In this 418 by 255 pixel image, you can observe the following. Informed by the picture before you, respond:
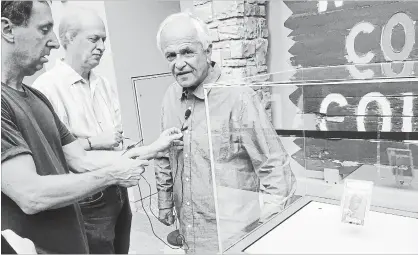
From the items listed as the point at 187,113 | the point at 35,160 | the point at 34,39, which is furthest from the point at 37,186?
the point at 187,113

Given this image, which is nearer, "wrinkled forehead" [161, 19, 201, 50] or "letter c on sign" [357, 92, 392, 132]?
"wrinkled forehead" [161, 19, 201, 50]

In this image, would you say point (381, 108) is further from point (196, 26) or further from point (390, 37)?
point (196, 26)

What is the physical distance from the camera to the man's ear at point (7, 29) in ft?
2.35

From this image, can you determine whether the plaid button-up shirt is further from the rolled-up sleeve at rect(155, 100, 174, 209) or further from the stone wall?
the stone wall

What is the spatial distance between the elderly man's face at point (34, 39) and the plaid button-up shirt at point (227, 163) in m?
0.52

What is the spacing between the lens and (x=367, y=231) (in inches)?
36.3

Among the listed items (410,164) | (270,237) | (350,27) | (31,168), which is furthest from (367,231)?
(350,27)

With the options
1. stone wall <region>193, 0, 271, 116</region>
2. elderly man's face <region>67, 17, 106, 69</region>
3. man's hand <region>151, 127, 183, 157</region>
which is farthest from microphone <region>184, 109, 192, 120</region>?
stone wall <region>193, 0, 271, 116</region>

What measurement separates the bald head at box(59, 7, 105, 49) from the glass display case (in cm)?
42

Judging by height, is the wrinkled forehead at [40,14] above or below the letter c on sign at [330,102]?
above

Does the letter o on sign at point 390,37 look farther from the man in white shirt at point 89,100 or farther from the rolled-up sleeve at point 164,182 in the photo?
the man in white shirt at point 89,100

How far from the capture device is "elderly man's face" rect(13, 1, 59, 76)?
732 millimetres

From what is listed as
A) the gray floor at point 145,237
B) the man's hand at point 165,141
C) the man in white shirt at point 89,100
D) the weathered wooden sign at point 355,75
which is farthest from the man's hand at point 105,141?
the gray floor at point 145,237

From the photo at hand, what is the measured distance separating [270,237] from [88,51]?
0.73 metres
